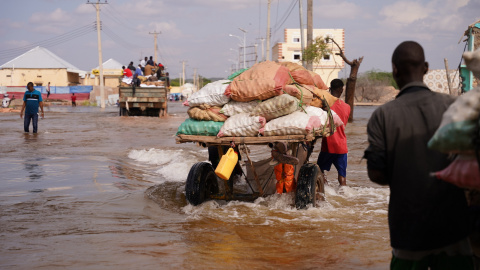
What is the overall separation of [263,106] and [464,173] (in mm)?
3948

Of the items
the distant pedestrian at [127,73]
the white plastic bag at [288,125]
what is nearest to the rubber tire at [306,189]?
the white plastic bag at [288,125]

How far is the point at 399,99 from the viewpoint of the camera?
118 inches

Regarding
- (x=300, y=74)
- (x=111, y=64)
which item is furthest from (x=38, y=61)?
(x=300, y=74)

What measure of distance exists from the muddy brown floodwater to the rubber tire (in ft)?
0.33

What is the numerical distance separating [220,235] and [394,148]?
125 inches

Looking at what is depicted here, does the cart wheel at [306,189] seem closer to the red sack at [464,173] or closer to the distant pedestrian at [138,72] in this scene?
the red sack at [464,173]

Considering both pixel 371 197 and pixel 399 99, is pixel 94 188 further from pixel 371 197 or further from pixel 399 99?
pixel 399 99

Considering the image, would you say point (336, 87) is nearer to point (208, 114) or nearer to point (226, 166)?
point (208, 114)

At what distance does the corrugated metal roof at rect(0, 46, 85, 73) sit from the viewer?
67.6 metres

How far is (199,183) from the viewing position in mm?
6812

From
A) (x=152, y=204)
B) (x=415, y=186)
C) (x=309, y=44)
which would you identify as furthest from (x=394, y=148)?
(x=309, y=44)

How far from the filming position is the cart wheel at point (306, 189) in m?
6.40

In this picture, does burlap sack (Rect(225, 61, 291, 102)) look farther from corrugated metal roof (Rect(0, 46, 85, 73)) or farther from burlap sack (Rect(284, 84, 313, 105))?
corrugated metal roof (Rect(0, 46, 85, 73))

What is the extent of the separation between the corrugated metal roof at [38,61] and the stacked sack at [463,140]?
6877 cm
